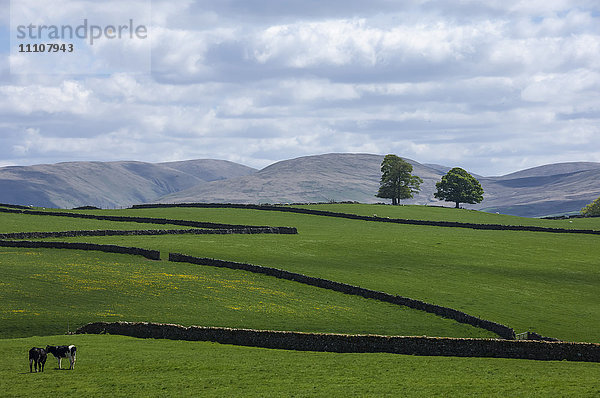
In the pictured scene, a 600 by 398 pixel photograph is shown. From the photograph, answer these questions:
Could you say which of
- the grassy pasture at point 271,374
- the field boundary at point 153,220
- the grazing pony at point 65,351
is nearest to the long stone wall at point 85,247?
the field boundary at point 153,220

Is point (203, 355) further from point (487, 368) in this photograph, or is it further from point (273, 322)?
point (487, 368)

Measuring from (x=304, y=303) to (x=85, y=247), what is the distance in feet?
92.4

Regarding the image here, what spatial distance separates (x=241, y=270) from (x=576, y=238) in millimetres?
51868

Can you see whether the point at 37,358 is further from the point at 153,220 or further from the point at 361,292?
the point at 153,220

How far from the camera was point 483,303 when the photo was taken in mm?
55156

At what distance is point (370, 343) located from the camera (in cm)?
3909

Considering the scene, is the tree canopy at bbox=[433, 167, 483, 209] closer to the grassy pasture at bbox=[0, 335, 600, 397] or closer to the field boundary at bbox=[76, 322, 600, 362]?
the field boundary at bbox=[76, 322, 600, 362]

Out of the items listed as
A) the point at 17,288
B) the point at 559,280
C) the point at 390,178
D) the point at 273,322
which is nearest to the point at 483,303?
the point at 559,280

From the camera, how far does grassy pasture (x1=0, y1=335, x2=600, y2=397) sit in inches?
1145

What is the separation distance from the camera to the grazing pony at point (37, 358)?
32062 mm

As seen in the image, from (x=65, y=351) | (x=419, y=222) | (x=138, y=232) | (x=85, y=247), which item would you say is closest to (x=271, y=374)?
(x=65, y=351)

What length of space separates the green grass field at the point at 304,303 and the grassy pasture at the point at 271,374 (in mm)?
101

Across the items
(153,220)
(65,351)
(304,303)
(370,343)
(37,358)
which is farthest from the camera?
(153,220)

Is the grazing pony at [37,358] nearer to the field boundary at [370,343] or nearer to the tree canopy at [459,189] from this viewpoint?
the field boundary at [370,343]
